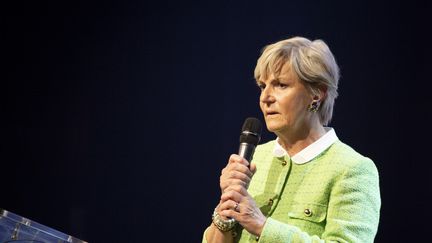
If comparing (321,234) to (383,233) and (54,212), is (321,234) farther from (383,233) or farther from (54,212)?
(54,212)

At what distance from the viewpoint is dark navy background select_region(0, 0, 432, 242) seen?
3000mm

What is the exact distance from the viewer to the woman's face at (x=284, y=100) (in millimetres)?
1526

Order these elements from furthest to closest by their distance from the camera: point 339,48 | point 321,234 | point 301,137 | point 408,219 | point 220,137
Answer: point 220,137 → point 339,48 → point 408,219 → point 301,137 → point 321,234

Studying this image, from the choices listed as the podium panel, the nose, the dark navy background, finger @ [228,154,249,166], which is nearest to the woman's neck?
the nose

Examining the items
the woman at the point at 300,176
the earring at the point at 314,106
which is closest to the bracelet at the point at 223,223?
the woman at the point at 300,176

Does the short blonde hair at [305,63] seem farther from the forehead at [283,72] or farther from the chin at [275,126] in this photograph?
the chin at [275,126]

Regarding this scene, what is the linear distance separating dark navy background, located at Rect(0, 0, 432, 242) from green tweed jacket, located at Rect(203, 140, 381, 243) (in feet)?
4.35

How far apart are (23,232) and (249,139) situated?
1.97 ft

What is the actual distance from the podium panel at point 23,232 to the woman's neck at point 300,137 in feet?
2.14

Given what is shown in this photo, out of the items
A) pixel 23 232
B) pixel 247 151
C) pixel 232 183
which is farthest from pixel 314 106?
pixel 23 232

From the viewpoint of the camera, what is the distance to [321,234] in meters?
1.48

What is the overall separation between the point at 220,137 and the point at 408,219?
102 centimetres

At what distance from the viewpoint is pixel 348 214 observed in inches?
55.1

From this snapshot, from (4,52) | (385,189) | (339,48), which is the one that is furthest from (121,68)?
(385,189)
